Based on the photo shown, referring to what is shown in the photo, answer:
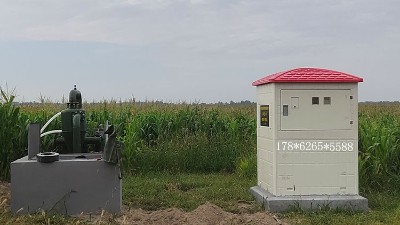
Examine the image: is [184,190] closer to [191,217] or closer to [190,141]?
[190,141]

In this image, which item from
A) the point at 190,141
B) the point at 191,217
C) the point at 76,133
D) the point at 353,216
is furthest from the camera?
the point at 190,141

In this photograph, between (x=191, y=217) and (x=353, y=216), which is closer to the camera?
(x=191, y=217)

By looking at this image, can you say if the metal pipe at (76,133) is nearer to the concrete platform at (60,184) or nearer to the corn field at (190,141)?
the concrete platform at (60,184)

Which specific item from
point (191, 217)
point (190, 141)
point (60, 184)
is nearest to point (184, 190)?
point (190, 141)

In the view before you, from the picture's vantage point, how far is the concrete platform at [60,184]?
6.81 meters

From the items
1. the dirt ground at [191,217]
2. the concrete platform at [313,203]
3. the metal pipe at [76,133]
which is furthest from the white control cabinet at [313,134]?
the metal pipe at [76,133]

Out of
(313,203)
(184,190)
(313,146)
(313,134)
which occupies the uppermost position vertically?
(313,134)

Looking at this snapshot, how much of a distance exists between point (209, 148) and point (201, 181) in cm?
208

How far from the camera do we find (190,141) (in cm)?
1216

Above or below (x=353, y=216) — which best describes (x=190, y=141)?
above

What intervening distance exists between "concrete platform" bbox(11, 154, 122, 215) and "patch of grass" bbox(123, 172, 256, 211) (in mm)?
1317

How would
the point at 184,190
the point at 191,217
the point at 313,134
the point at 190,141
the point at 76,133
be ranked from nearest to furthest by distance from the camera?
the point at 191,217, the point at 313,134, the point at 76,133, the point at 184,190, the point at 190,141

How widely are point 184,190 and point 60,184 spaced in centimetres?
327

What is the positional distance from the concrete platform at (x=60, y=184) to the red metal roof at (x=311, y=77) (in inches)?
106
